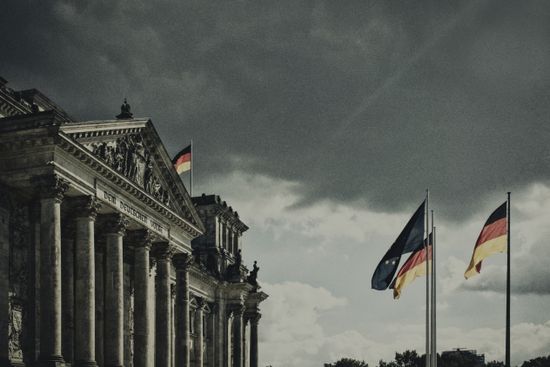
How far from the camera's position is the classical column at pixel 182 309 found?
6269 centimetres

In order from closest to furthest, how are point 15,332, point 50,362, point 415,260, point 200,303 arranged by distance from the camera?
point 50,362
point 415,260
point 15,332
point 200,303

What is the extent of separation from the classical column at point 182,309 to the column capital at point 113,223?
1257cm

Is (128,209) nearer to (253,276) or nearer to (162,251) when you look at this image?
(162,251)

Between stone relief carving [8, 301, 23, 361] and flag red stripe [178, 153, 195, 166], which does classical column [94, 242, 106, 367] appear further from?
flag red stripe [178, 153, 195, 166]

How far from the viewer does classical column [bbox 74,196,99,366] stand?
147 feet

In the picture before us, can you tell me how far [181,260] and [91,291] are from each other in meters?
17.8

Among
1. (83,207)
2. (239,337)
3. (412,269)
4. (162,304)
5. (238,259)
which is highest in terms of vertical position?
(238,259)

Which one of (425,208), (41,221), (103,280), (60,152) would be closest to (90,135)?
(60,152)

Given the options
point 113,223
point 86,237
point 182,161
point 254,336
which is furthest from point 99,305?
point 254,336

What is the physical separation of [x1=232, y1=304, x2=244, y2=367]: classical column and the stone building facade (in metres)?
23.9

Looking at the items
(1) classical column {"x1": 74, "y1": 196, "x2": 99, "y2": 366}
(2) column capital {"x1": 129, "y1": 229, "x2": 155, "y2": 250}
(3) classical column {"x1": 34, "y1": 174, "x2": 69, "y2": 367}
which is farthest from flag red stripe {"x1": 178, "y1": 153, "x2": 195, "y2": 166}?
(3) classical column {"x1": 34, "y1": 174, "x2": 69, "y2": 367}

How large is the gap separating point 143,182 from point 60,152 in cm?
1138

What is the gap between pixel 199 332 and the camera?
77375 millimetres

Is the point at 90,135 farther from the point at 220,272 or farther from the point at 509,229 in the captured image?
the point at 220,272
